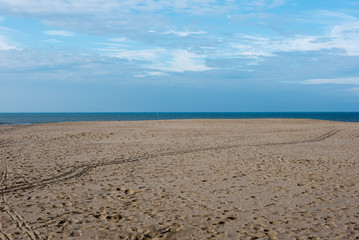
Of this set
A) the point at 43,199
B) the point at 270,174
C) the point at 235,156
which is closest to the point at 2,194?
the point at 43,199

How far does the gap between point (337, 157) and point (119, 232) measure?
1034 centimetres

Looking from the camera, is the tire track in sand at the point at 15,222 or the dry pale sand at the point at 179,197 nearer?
the tire track in sand at the point at 15,222

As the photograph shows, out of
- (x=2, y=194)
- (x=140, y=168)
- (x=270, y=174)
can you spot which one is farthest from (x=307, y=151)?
(x=2, y=194)

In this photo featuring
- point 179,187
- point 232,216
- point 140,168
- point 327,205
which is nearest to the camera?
point 232,216

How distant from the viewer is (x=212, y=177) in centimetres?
877

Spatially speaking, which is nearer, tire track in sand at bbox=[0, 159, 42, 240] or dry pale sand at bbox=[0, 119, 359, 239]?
tire track in sand at bbox=[0, 159, 42, 240]

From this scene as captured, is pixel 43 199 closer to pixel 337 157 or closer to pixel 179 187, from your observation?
pixel 179 187

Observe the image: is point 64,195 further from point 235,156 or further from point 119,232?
point 235,156

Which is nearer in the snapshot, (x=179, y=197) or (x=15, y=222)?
(x=15, y=222)

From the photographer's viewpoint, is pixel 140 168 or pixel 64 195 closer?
pixel 64 195

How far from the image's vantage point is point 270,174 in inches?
360

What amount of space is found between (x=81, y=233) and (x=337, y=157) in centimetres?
1081

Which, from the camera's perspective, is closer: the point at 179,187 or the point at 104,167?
the point at 179,187

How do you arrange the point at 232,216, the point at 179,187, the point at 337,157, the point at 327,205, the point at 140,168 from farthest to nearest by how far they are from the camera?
the point at 337,157
the point at 140,168
the point at 179,187
the point at 327,205
the point at 232,216
